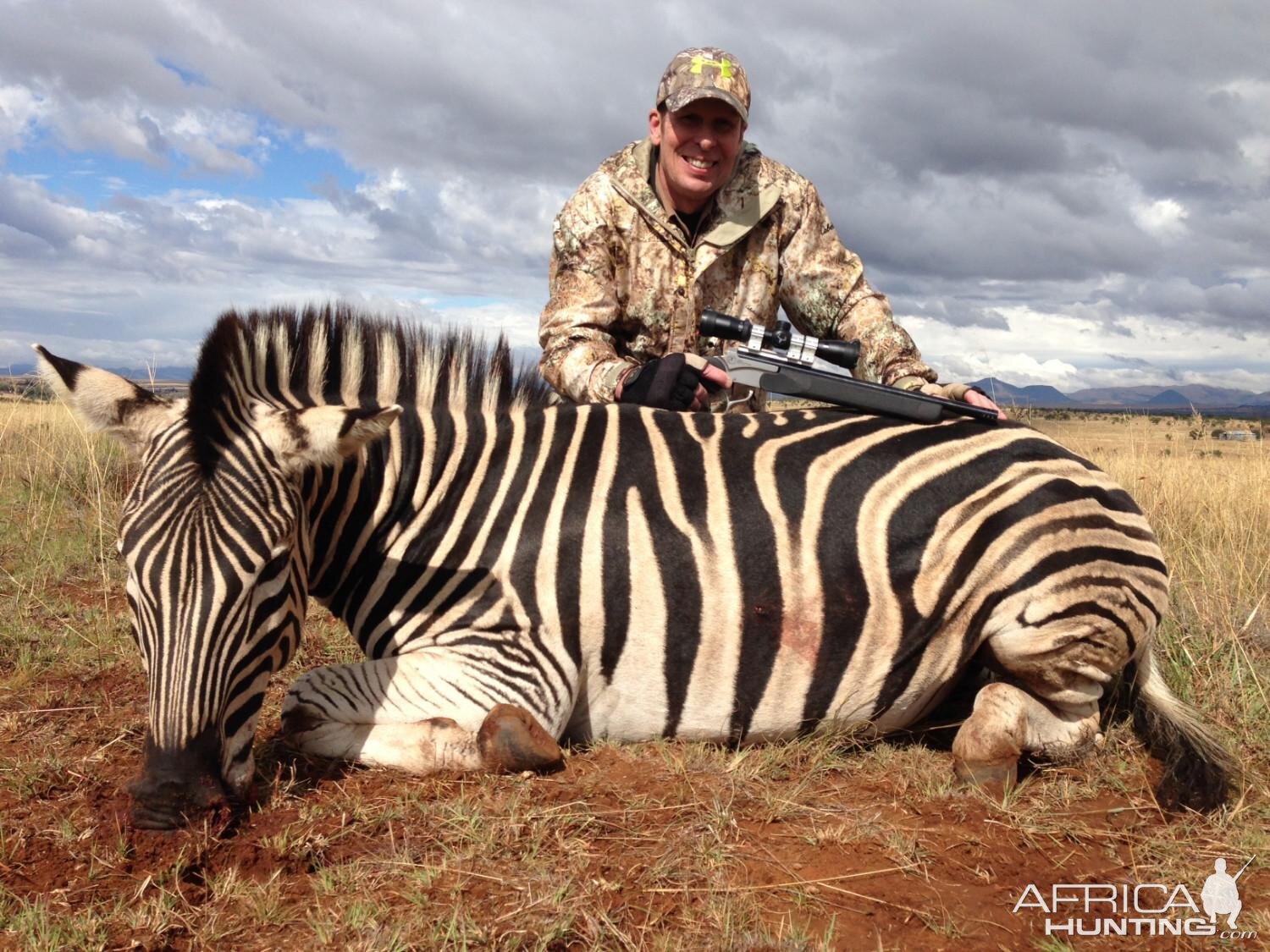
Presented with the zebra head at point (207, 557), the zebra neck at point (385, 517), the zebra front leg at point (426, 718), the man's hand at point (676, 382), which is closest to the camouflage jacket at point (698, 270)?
the man's hand at point (676, 382)

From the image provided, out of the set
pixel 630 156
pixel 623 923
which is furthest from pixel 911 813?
pixel 630 156

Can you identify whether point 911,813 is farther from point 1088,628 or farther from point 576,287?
point 576,287

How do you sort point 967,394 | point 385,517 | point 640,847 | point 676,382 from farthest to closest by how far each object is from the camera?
1. point 676,382
2. point 967,394
3. point 385,517
4. point 640,847

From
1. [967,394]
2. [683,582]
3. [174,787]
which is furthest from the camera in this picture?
[967,394]

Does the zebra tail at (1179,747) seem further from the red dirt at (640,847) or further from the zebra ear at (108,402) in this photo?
the zebra ear at (108,402)

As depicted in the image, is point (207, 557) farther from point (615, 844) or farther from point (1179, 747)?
point (1179, 747)

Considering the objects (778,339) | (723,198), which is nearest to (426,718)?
(778,339)

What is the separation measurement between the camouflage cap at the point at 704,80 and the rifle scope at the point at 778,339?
62.2 inches

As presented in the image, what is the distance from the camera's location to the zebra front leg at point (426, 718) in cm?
342

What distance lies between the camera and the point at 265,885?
107 inches

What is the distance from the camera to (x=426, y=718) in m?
3.51

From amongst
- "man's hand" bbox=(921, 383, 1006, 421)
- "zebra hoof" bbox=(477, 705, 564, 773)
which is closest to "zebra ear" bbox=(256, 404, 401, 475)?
"zebra hoof" bbox=(477, 705, 564, 773)

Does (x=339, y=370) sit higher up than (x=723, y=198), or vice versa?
(x=723, y=198)

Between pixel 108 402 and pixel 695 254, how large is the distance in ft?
12.3
